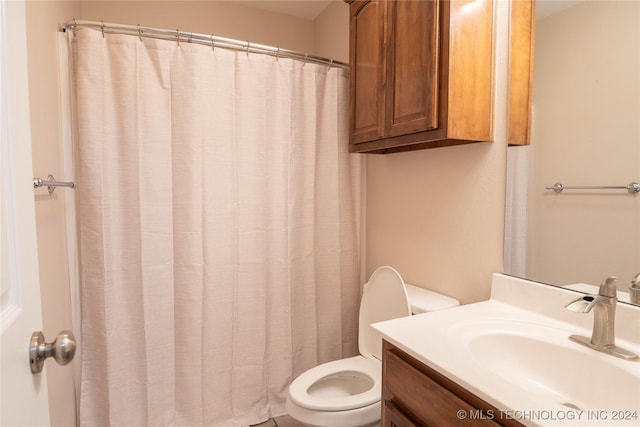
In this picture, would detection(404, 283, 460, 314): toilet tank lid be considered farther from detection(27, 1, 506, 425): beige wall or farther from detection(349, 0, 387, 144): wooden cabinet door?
detection(349, 0, 387, 144): wooden cabinet door

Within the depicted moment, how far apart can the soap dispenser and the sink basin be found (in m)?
0.20

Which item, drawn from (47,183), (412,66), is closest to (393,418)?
(412,66)

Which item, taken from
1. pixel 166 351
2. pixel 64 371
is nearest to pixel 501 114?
pixel 166 351

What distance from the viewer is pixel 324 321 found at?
2.08 meters

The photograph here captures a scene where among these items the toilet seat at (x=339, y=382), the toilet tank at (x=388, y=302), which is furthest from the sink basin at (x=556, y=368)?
the toilet seat at (x=339, y=382)

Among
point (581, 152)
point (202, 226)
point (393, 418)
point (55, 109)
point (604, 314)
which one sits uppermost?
point (55, 109)

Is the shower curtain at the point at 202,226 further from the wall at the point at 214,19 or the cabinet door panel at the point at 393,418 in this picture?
the cabinet door panel at the point at 393,418

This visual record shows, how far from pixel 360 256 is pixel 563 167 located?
1.30 meters

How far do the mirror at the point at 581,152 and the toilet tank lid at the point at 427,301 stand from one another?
31 centimetres

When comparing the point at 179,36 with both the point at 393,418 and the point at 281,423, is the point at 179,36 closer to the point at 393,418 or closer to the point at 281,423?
the point at 393,418

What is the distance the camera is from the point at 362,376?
1.63 meters

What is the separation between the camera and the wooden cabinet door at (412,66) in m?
1.25

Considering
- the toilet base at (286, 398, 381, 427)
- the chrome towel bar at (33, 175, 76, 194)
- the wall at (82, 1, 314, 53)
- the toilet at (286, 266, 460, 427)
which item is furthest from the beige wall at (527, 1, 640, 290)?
the wall at (82, 1, 314, 53)

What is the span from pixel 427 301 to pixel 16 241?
1.39 m
